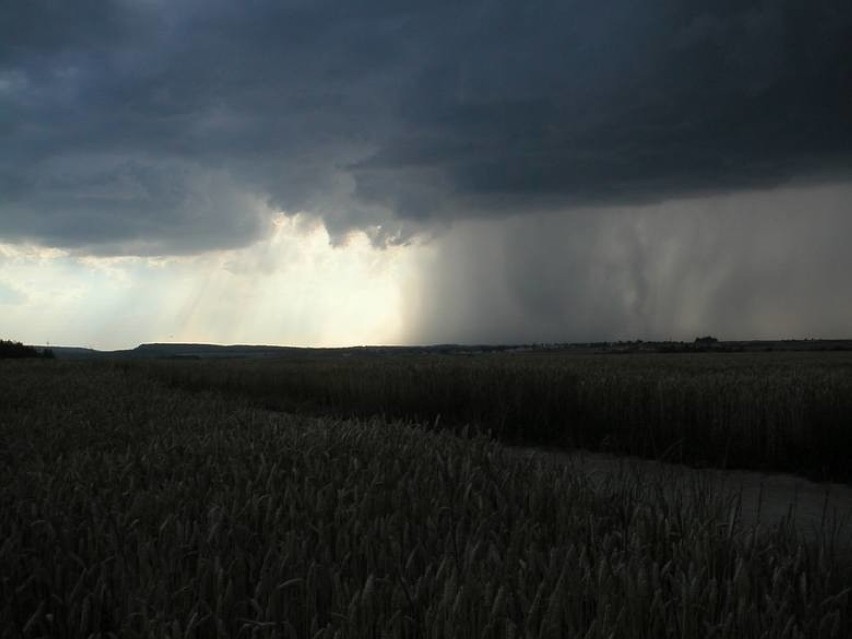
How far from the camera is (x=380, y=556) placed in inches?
94.7

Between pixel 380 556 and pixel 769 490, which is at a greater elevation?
pixel 380 556

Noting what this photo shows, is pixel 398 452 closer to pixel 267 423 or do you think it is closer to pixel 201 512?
pixel 201 512

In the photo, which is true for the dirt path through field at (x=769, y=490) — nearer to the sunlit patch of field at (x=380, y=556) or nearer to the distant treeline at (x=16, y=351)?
the sunlit patch of field at (x=380, y=556)

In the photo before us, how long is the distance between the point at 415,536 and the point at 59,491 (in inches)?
73.4

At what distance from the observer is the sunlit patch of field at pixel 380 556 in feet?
6.58

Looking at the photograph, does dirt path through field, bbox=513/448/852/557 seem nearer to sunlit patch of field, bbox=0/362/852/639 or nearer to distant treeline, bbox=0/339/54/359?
sunlit patch of field, bbox=0/362/852/639

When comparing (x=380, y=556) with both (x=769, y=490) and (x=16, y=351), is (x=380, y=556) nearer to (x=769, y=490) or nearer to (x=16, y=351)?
(x=769, y=490)

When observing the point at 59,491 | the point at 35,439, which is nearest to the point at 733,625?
the point at 59,491

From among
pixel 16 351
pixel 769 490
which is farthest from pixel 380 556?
pixel 16 351

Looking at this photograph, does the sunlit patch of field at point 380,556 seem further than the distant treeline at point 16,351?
No

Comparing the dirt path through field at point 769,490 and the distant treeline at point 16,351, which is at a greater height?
the distant treeline at point 16,351

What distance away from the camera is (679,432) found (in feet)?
29.6

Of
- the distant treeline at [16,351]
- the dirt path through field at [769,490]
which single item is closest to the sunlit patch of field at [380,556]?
the dirt path through field at [769,490]

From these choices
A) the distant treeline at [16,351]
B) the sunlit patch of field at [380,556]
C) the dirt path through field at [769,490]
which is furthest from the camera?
the distant treeline at [16,351]
